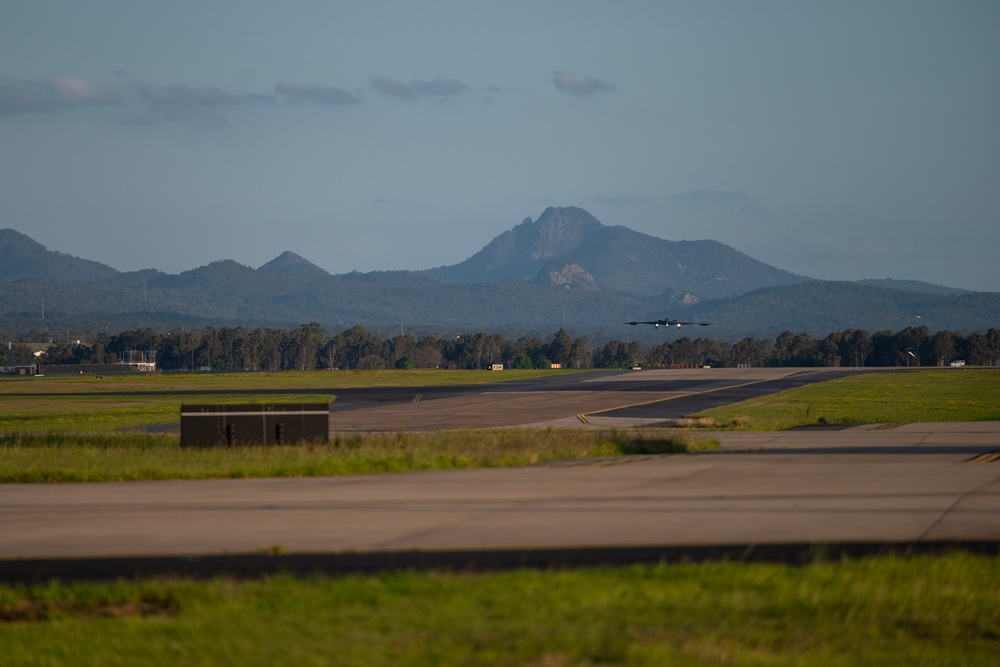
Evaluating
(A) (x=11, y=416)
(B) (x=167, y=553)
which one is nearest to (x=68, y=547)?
(B) (x=167, y=553)

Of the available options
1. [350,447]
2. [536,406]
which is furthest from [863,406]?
[350,447]

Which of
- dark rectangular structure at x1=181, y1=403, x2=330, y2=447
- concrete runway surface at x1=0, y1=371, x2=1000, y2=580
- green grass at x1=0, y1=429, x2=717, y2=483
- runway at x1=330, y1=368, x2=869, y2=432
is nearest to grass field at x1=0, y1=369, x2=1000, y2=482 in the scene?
green grass at x1=0, y1=429, x2=717, y2=483

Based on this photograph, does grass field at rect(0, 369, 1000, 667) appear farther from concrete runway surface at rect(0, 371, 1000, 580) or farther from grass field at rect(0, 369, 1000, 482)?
grass field at rect(0, 369, 1000, 482)

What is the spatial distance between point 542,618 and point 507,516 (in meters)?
7.62

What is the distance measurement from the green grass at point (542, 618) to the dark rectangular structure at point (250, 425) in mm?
20084

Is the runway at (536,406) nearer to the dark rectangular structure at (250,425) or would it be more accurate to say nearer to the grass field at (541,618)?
the dark rectangular structure at (250,425)

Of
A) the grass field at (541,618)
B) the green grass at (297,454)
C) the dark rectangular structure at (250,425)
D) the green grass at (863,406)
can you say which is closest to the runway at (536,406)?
the green grass at (863,406)

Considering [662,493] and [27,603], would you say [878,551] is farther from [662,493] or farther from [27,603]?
[27,603]

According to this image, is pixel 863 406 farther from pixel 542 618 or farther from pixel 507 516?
pixel 542 618

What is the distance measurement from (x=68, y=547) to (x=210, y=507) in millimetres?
4406

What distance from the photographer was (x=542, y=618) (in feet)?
37.4

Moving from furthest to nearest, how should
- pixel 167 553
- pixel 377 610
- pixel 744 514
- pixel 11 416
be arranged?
1. pixel 11 416
2. pixel 744 514
3. pixel 167 553
4. pixel 377 610

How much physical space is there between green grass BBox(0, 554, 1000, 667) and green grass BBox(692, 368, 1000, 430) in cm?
3118

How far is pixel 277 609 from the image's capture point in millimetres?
12031
